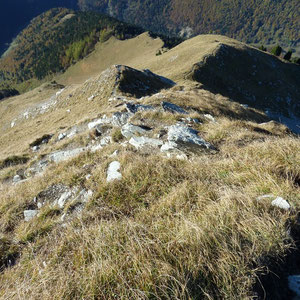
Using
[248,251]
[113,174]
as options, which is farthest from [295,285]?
[113,174]

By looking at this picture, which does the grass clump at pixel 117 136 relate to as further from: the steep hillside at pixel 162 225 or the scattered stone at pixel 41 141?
the scattered stone at pixel 41 141

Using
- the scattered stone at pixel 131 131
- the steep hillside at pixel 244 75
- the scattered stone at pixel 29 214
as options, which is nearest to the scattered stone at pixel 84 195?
the scattered stone at pixel 29 214

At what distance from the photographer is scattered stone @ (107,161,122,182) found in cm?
461

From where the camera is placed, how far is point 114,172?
488cm

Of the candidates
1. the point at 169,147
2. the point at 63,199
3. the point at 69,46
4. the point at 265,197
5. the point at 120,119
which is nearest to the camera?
the point at 265,197

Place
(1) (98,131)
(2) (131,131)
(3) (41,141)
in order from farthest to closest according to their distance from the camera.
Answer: (3) (41,141), (1) (98,131), (2) (131,131)

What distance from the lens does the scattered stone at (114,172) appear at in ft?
15.1

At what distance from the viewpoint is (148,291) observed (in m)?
1.97

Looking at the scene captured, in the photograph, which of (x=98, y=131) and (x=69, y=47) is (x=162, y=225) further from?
(x=69, y=47)

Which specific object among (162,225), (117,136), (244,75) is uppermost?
(162,225)

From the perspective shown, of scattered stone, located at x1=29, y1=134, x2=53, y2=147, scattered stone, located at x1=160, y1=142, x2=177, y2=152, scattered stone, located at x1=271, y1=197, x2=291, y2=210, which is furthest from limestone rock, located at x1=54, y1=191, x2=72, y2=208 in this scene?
scattered stone, located at x1=29, y1=134, x2=53, y2=147

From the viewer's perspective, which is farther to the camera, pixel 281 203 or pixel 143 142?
pixel 143 142

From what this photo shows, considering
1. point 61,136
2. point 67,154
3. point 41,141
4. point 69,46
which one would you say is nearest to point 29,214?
point 67,154

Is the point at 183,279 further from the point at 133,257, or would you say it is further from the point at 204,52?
the point at 204,52
